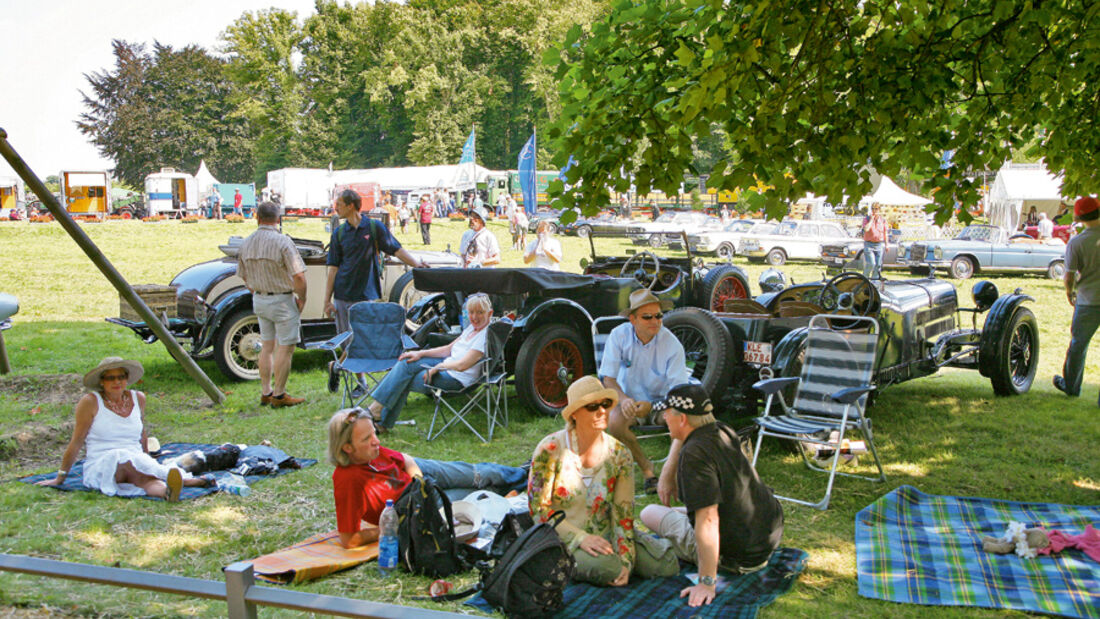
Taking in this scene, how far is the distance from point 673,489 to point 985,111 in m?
3.05

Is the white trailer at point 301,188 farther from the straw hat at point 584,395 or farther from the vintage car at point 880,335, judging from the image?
the straw hat at point 584,395

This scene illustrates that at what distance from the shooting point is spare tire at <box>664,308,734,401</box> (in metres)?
6.19

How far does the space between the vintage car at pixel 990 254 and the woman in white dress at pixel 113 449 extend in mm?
17314

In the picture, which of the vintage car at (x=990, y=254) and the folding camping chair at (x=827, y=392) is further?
the vintage car at (x=990, y=254)

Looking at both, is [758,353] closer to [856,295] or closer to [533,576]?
[856,295]

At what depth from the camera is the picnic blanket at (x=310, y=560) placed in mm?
4004

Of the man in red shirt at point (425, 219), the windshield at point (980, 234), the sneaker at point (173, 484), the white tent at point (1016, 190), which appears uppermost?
the white tent at point (1016, 190)

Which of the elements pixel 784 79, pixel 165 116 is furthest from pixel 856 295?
pixel 165 116

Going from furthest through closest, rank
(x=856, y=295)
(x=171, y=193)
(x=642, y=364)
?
1. (x=171, y=193)
2. (x=856, y=295)
3. (x=642, y=364)

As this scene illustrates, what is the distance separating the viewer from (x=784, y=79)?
4.36 m

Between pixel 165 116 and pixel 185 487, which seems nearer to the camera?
pixel 185 487

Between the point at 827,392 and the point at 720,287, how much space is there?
3991 millimetres

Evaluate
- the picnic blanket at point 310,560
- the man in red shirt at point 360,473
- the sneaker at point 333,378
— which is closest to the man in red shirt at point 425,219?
the sneaker at point 333,378

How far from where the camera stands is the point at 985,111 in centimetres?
523
